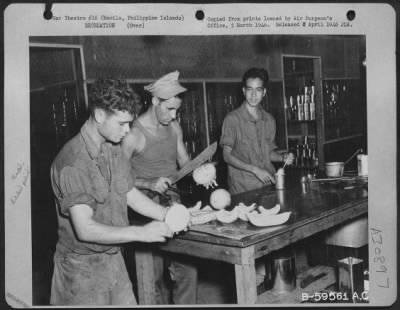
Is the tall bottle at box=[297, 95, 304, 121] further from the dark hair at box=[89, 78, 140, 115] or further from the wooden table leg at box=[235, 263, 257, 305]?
the dark hair at box=[89, 78, 140, 115]

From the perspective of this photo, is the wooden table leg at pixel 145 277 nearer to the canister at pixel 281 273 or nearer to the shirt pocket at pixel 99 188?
the shirt pocket at pixel 99 188

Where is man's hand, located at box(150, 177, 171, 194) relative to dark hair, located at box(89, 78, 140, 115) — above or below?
below

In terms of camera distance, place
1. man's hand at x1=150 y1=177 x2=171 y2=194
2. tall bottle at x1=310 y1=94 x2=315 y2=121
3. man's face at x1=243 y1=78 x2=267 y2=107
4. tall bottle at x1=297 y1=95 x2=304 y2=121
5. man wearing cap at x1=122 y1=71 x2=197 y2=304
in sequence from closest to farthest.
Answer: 1. man's hand at x1=150 y1=177 x2=171 y2=194
2. man wearing cap at x1=122 y1=71 x2=197 y2=304
3. man's face at x1=243 y1=78 x2=267 y2=107
4. tall bottle at x1=310 y1=94 x2=315 y2=121
5. tall bottle at x1=297 y1=95 x2=304 y2=121

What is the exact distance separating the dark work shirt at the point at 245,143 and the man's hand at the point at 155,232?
1.43 metres

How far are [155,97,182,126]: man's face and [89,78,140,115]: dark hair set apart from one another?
75cm

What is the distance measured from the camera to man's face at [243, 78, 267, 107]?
312 cm

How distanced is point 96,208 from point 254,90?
1670 millimetres

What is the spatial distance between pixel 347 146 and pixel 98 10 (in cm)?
382

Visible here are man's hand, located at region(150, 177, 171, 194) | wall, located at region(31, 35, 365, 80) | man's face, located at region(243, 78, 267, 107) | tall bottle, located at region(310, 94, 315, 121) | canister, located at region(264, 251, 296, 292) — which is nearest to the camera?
man's hand, located at region(150, 177, 171, 194)

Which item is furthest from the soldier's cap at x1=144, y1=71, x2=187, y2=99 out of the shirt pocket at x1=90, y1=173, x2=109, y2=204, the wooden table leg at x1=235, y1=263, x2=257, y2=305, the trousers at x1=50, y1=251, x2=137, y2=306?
the wooden table leg at x1=235, y1=263, x2=257, y2=305

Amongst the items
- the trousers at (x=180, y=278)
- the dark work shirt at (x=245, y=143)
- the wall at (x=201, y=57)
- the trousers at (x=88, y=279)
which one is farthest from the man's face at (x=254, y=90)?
the trousers at (x=88, y=279)

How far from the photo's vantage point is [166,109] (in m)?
2.63

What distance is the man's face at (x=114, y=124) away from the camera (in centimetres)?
186

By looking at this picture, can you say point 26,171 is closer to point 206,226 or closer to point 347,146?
point 206,226
